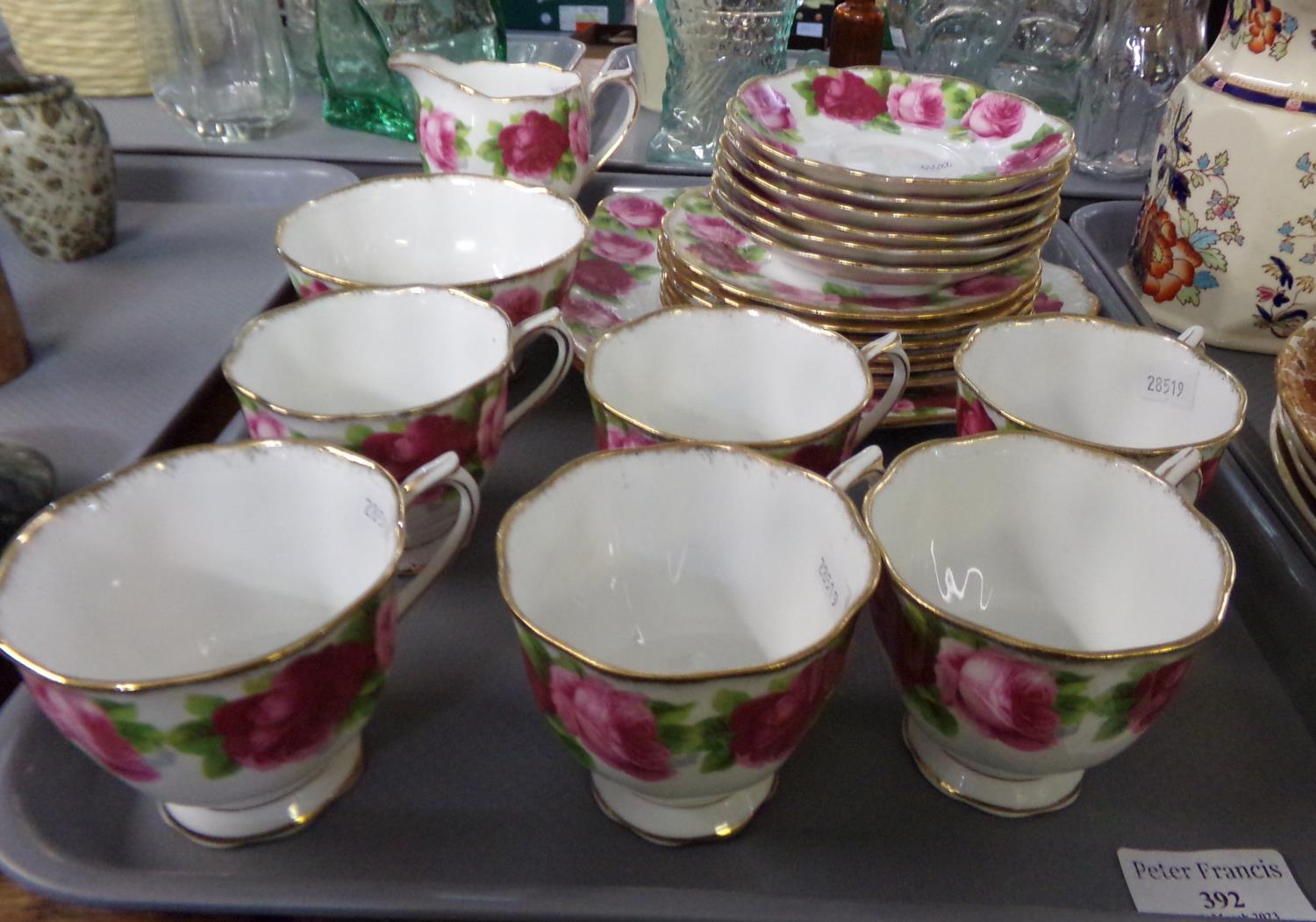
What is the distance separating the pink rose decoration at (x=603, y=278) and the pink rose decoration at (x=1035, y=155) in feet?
0.86

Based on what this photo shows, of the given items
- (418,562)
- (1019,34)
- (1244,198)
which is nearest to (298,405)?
(418,562)

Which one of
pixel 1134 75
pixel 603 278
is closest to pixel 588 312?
pixel 603 278

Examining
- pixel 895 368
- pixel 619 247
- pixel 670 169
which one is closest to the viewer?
pixel 895 368

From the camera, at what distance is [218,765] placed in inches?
13.2

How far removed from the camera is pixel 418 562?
51 centimetres

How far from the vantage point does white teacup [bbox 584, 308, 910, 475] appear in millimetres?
524

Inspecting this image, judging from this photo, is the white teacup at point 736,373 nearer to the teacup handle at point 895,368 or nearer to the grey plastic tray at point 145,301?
the teacup handle at point 895,368

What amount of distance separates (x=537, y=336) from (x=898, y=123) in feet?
1.09

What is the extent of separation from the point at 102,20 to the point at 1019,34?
941 mm

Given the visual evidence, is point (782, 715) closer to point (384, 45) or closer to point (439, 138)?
point (439, 138)

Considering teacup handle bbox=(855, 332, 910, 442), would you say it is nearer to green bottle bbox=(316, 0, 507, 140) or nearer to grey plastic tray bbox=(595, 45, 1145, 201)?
grey plastic tray bbox=(595, 45, 1145, 201)

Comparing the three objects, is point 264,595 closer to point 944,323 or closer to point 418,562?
point 418,562

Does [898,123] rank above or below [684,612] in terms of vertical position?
above

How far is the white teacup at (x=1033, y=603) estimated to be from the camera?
1.12 feet
